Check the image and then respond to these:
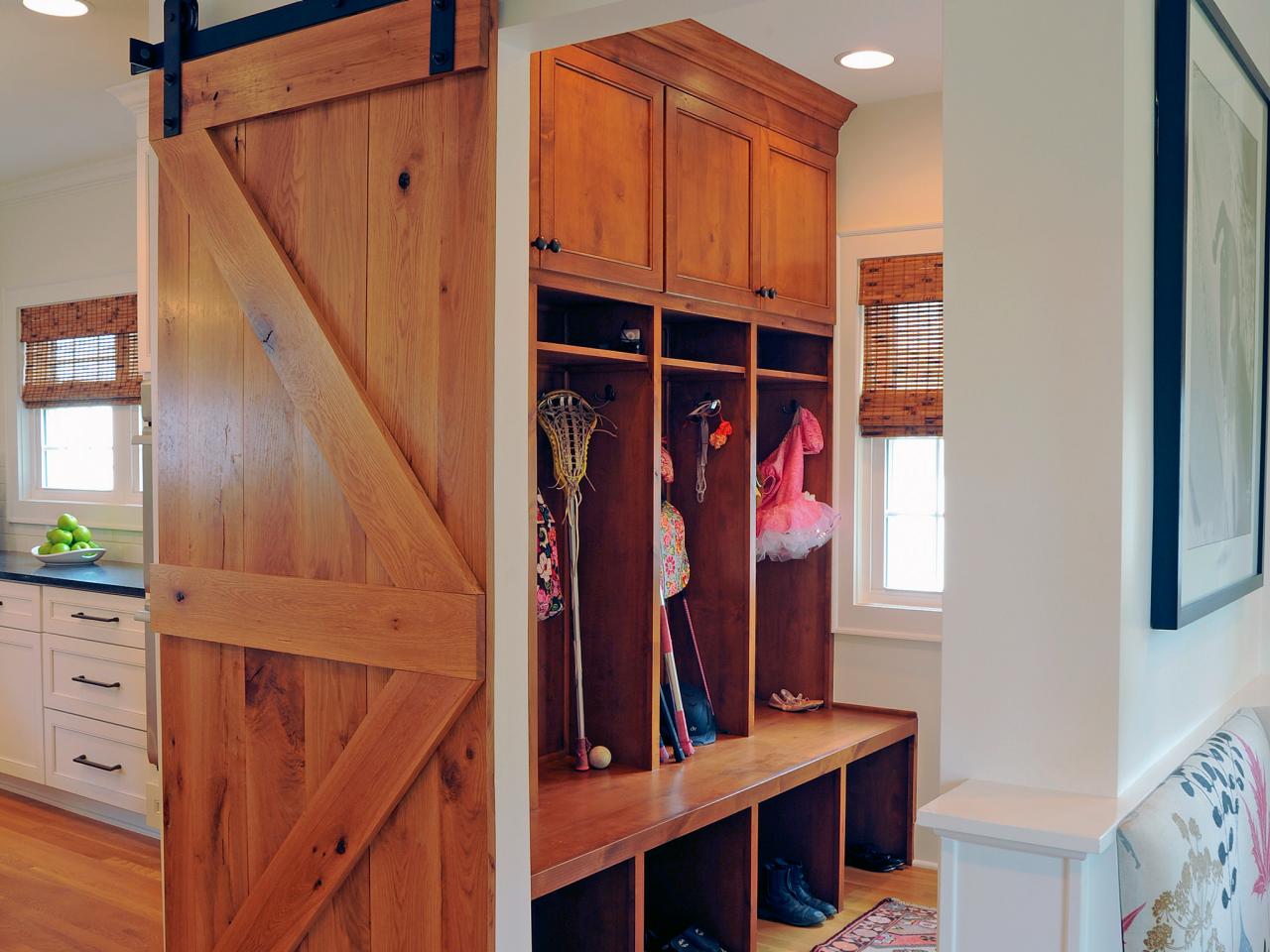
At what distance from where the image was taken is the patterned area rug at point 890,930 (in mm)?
3352

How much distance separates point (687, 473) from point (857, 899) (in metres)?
1.43

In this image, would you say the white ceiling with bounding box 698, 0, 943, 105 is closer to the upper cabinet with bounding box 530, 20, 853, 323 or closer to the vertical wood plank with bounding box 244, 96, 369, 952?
the upper cabinet with bounding box 530, 20, 853, 323

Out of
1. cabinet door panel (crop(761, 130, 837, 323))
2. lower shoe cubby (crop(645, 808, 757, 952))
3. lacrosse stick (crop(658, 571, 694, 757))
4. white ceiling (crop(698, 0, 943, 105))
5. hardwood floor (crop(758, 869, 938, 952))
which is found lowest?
hardwood floor (crop(758, 869, 938, 952))

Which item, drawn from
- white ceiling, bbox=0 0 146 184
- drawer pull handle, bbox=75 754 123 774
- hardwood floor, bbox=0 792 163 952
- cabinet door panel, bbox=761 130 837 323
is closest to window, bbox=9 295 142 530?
white ceiling, bbox=0 0 146 184

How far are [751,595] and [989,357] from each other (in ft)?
6.86

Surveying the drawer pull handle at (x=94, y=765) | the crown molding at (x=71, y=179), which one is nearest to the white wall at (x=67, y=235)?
the crown molding at (x=71, y=179)

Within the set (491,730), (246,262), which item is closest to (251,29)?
(246,262)

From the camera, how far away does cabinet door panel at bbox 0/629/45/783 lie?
15.1ft

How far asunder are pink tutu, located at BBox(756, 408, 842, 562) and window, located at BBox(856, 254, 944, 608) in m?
0.19

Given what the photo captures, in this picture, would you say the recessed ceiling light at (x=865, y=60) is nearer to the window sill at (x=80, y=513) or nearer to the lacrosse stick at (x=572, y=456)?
the lacrosse stick at (x=572, y=456)

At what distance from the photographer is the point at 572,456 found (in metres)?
3.23

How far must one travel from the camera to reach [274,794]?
7.68ft

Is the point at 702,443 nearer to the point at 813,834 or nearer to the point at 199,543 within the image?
the point at 813,834

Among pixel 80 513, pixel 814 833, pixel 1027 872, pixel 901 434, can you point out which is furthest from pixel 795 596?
pixel 80 513
